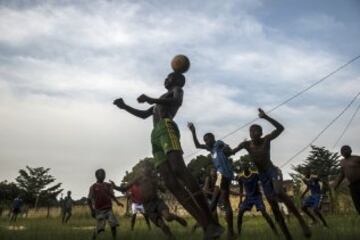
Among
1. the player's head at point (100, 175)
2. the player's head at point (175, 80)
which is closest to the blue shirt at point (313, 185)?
the player's head at point (100, 175)

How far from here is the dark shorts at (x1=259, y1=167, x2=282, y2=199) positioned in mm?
7223

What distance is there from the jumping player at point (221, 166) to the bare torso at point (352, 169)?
11.1 ft

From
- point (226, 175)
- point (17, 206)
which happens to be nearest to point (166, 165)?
point (226, 175)

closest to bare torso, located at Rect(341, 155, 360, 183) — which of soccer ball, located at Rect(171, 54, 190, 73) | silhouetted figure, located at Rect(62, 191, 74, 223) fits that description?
soccer ball, located at Rect(171, 54, 190, 73)

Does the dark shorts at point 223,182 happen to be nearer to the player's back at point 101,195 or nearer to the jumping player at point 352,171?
the player's back at point 101,195

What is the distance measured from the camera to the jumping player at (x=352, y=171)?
10.2 metres

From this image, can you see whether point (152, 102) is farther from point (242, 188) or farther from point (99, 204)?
point (242, 188)

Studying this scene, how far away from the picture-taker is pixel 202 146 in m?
9.00

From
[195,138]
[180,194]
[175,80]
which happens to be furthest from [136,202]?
[180,194]

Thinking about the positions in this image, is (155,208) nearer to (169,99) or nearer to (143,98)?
(169,99)

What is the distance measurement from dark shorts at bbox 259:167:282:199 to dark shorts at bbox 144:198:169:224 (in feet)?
9.16

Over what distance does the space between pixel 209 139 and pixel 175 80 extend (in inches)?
154

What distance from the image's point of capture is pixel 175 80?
217 inches

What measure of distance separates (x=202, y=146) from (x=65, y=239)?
3.24 metres
